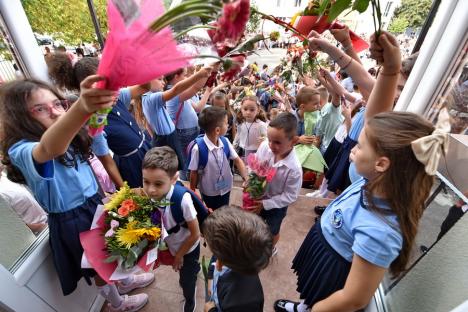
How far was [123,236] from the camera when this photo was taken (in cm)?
127

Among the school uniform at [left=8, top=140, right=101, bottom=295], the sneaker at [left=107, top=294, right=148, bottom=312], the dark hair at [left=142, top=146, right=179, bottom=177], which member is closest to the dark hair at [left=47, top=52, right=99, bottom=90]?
the school uniform at [left=8, top=140, right=101, bottom=295]

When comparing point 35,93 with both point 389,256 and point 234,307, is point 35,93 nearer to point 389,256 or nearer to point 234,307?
point 234,307

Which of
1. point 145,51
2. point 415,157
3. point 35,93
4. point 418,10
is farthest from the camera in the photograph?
point 418,10

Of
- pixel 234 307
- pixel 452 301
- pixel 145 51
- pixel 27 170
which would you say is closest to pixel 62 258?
pixel 27 170

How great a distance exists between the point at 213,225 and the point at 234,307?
0.37 metres

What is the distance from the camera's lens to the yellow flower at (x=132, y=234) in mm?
1263

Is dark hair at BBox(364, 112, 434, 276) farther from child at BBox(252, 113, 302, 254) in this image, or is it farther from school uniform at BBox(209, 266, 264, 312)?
child at BBox(252, 113, 302, 254)

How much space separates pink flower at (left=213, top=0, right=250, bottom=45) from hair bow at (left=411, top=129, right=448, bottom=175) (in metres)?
0.73

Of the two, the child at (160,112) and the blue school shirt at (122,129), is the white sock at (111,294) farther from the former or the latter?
the child at (160,112)

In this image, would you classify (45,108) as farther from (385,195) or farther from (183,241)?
(385,195)

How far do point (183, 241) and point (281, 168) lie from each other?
0.92 m

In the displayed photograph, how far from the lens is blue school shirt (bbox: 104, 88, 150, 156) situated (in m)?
2.07

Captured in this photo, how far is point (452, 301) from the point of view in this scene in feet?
3.52

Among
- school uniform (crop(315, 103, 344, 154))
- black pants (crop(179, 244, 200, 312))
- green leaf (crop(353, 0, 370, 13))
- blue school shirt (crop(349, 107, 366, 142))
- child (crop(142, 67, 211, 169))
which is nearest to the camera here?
green leaf (crop(353, 0, 370, 13))
